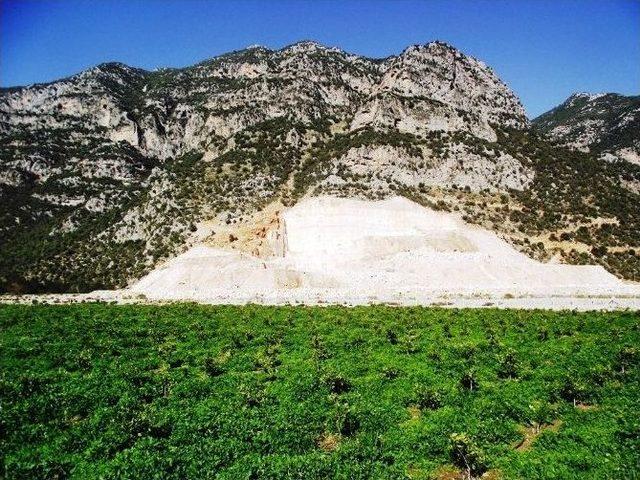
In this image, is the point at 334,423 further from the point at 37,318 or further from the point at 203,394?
the point at 37,318

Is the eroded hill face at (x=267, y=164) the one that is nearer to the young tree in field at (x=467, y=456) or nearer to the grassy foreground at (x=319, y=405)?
the grassy foreground at (x=319, y=405)

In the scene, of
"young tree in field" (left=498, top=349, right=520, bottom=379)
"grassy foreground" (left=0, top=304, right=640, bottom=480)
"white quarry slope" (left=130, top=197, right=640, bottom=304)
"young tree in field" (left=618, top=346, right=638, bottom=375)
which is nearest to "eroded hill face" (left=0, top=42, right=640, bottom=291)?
"white quarry slope" (left=130, top=197, right=640, bottom=304)

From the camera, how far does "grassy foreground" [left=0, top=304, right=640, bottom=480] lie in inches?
539

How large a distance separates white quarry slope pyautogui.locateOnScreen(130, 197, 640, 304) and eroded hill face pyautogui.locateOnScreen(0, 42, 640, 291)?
11.8 metres

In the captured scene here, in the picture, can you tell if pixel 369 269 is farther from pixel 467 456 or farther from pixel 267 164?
pixel 467 456

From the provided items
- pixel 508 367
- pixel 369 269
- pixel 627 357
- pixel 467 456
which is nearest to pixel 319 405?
pixel 467 456

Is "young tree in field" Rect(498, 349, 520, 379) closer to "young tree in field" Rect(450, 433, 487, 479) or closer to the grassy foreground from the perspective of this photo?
the grassy foreground

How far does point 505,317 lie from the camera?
134 ft

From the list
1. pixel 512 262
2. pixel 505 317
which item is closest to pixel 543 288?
pixel 512 262

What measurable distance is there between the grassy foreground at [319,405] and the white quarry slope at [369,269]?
33178mm

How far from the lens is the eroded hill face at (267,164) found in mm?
98250

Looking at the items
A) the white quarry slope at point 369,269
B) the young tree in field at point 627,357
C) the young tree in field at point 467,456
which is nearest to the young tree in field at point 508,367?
the young tree in field at point 627,357

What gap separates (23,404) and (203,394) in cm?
660

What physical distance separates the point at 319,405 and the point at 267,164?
353 ft
